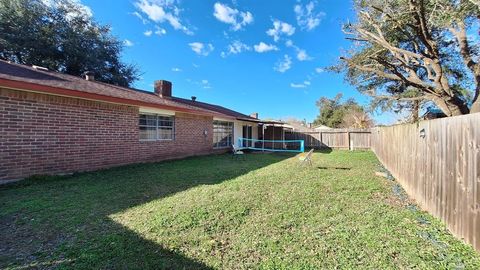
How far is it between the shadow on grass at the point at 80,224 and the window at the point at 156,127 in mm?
3289

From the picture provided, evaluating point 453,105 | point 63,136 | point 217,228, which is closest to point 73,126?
point 63,136

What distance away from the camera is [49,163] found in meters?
6.56

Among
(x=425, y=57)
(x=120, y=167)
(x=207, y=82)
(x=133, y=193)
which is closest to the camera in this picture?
(x=133, y=193)

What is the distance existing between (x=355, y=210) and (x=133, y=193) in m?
4.58

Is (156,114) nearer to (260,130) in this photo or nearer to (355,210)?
(355,210)

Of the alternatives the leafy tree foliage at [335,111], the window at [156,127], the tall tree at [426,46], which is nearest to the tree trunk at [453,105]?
the tall tree at [426,46]

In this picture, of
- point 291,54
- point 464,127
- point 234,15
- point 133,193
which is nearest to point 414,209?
point 464,127

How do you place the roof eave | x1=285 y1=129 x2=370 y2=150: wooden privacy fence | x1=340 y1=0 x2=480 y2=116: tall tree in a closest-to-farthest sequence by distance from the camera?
the roof eave
x1=340 y1=0 x2=480 y2=116: tall tree
x1=285 y1=129 x2=370 y2=150: wooden privacy fence

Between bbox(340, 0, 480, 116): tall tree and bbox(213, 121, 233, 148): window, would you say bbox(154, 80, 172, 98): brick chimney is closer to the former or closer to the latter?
bbox(213, 121, 233, 148): window

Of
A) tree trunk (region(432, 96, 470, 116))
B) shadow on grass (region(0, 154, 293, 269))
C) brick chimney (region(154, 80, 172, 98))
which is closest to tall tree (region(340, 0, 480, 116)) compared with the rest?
tree trunk (region(432, 96, 470, 116))

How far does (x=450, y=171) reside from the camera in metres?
3.45

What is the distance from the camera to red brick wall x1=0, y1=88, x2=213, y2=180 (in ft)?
19.2

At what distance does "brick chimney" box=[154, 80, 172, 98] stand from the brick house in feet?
7.56

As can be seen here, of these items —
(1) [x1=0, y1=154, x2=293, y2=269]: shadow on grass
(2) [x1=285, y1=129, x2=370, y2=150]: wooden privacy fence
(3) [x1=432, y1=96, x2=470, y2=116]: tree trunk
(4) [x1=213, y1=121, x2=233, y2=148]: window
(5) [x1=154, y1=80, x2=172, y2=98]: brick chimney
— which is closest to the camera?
(1) [x1=0, y1=154, x2=293, y2=269]: shadow on grass
